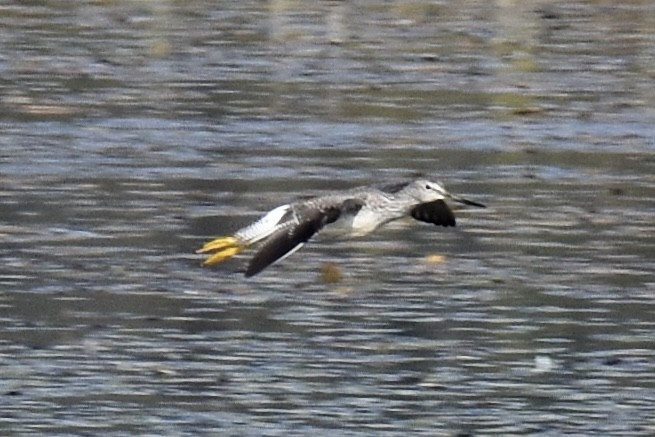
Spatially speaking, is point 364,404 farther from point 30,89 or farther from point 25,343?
point 30,89

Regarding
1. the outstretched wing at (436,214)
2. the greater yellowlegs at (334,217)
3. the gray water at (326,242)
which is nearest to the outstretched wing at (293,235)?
the greater yellowlegs at (334,217)

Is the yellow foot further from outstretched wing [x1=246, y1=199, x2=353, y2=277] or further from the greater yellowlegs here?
outstretched wing [x1=246, y1=199, x2=353, y2=277]

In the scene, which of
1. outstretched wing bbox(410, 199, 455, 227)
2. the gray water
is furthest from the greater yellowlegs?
the gray water

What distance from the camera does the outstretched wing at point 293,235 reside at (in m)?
11.2

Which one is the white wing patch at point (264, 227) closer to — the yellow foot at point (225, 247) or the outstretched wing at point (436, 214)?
the yellow foot at point (225, 247)

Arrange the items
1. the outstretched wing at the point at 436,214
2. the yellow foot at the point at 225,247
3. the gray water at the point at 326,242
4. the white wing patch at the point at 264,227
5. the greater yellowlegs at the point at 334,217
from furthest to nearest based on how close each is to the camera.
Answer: the outstretched wing at the point at 436,214, the yellow foot at the point at 225,247, the white wing patch at the point at 264,227, the greater yellowlegs at the point at 334,217, the gray water at the point at 326,242

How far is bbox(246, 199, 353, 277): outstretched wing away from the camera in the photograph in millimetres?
11203

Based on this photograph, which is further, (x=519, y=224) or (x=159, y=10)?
(x=159, y=10)

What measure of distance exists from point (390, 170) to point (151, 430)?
6.88 metres

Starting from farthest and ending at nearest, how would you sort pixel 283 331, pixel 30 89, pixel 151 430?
pixel 30 89
pixel 283 331
pixel 151 430

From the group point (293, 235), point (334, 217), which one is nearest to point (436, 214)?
point (334, 217)

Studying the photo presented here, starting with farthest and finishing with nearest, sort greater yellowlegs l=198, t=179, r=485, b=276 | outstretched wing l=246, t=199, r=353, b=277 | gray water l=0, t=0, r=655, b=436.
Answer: greater yellowlegs l=198, t=179, r=485, b=276 < outstretched wing l=246, t=199, r=353, b=277 < gray water l=0, t=0, r=655, b=436

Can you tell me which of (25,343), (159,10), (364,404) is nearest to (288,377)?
(364,404)

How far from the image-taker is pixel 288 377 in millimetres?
10227
